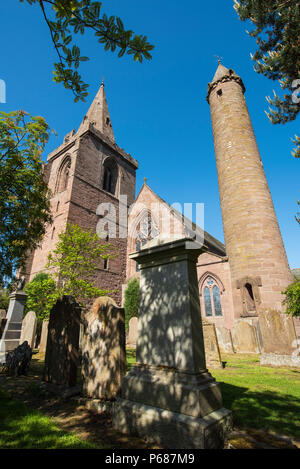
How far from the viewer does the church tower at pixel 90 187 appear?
17922 mm

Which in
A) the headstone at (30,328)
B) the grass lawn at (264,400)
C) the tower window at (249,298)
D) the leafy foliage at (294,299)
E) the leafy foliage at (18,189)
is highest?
the leafy foliage at (18,189)

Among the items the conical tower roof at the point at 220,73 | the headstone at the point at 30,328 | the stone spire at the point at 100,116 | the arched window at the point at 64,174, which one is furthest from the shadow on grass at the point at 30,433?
the stone spire at the point at 100,116

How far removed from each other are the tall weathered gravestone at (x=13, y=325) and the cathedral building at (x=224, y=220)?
4525 mm

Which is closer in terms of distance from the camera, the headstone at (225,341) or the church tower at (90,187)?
the headstone at (225,341)

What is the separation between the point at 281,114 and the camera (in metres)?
9.54

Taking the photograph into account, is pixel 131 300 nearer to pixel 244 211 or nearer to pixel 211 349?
pixel 244 211

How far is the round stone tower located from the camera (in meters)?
12.6

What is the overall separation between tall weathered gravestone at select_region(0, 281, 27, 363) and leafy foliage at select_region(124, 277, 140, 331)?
916cm

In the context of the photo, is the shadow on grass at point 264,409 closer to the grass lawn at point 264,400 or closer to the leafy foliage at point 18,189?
the grass lawn at point 264,400

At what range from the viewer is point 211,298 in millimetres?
14773

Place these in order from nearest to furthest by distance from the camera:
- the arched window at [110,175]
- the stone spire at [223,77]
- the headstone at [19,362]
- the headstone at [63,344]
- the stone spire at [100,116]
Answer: the headstone at [63,344] → the headstone at [19,362] → the stone spire at [223,77] → the arched window at [110,175] → the stone spire at [100,116]

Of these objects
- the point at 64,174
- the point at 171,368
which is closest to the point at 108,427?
the point at 171,368

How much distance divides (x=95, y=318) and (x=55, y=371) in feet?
4.82
